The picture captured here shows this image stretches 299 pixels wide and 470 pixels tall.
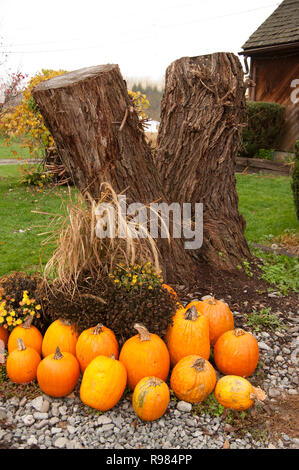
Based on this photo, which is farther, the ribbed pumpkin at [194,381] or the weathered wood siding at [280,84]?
the weathered wood siding at [280,84]

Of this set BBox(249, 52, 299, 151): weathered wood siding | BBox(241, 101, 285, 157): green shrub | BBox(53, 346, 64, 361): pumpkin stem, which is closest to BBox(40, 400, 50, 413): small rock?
BBox(53, 346, 64, 361): pumpkin stem

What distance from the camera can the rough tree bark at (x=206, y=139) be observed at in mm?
3678

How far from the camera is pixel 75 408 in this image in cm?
225

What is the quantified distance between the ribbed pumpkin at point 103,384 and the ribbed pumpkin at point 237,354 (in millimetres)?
699

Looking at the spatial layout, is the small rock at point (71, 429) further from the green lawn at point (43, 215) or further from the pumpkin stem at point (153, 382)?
the green lawn at point (43, 215)

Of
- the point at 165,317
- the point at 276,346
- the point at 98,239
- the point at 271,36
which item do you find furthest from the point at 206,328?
the point at 271,36

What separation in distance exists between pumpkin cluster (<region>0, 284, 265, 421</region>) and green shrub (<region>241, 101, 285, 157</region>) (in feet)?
27.7

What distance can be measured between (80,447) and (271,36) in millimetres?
11616

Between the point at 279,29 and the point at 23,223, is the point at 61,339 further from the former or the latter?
the point at 279,29

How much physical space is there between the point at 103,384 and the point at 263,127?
9.76m

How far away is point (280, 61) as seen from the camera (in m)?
10.8

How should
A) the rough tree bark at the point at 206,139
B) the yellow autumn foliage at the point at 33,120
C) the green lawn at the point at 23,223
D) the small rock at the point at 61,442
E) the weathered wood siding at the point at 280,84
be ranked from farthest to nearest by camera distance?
the weathered wood siding at the point at 280,84 < the yellow autumn foliage at the point at 33,120 < the green lawn at the point at 23,223 < the rough tree bark at the point at 206,139 < the small rock at the point at 61,442

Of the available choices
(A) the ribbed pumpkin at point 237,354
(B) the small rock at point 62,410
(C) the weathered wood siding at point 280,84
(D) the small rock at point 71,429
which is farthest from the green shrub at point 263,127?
(D) the small rock at point 71,429
